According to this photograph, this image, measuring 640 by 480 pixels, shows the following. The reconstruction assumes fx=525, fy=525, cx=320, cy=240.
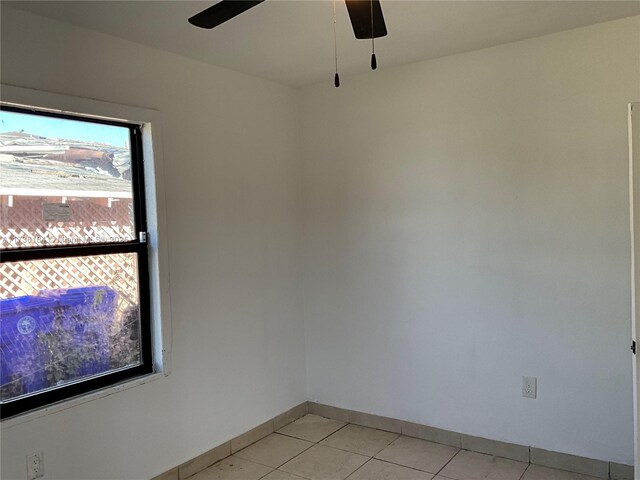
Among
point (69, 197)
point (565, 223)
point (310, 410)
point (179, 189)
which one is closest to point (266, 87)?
point (179, 189)

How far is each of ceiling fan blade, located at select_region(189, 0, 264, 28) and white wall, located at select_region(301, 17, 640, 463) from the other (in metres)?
1.80

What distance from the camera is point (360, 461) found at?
3.11m

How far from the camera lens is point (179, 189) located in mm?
2979

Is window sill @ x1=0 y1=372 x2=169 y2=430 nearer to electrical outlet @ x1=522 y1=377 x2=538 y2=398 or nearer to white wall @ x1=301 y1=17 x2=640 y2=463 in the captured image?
white wall @ x1=301 y1=17 x2=640 y2=463


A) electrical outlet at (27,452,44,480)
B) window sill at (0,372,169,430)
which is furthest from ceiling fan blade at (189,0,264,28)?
electrical outlet at (27,452,44,480)

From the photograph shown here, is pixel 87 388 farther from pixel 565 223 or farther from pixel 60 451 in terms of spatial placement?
pixel 565 223

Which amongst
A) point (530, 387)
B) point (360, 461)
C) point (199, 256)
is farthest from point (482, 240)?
point (199, 256)

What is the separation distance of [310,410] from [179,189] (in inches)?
76.8

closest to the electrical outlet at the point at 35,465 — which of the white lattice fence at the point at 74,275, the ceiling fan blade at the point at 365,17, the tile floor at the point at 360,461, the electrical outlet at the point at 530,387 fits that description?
the white lattice fence at the point at 74,275

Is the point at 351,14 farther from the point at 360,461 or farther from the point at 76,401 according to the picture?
the point at 360,461

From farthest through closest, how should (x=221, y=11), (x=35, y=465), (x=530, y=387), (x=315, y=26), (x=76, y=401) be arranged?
(x=530, y=387), (x=315, y=26), (x=76, y=401), (x=35, y=465), (x=221, y=11)

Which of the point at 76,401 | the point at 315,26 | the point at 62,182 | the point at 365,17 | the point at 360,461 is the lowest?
the point at 360,461

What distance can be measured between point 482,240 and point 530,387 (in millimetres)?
882

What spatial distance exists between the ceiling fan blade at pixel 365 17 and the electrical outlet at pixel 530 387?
214 centimetres
